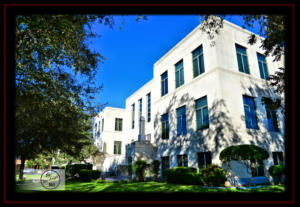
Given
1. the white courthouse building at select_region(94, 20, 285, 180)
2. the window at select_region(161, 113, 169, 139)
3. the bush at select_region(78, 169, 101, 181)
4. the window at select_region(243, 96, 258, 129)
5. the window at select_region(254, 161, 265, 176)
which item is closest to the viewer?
the window at select_region(254, 161, 265, 176)

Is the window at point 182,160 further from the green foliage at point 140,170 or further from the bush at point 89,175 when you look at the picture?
the bush at point 89,175

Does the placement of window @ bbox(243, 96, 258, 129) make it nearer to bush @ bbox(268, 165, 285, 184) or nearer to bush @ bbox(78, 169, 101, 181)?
bush @ bbox(268, 165, 285, 184)

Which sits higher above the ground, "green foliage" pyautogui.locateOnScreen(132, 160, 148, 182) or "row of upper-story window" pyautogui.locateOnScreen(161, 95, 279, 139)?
"row of upper-story window" pyautogui.locateOnScreen(161, 95, 279, 139)

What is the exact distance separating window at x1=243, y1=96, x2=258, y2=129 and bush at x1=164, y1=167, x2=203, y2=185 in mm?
5584

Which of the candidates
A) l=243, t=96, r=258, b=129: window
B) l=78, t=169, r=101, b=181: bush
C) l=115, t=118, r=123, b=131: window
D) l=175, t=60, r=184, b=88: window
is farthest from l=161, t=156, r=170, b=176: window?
l=115, t=118, r=123, b=131: window

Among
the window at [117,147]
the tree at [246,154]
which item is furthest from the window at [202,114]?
the window at [117,147]

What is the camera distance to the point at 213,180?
43.0ft

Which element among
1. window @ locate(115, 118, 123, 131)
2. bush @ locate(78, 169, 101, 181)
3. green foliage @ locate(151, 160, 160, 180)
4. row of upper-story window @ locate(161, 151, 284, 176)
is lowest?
bush @ locate(78, 169, 101, 181)

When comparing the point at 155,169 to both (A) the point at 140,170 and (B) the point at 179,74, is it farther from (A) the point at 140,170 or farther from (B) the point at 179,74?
(B) the point at 179,74

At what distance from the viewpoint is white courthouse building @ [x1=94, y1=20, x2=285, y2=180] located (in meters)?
15.2

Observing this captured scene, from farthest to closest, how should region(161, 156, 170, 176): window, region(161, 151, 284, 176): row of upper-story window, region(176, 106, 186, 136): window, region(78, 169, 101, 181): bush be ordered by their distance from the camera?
1. region(161, 156, 170, 176): window
2. region(78, 169, 101, 181): bush
3. region(176, 106, 186, 136): window
4. region(161, 151, 284, 176): row of upper-story window

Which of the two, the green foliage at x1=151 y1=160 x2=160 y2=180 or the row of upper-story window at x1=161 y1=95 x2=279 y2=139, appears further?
the green foliage at x1=151 y1=160 x2=160 y2=180
